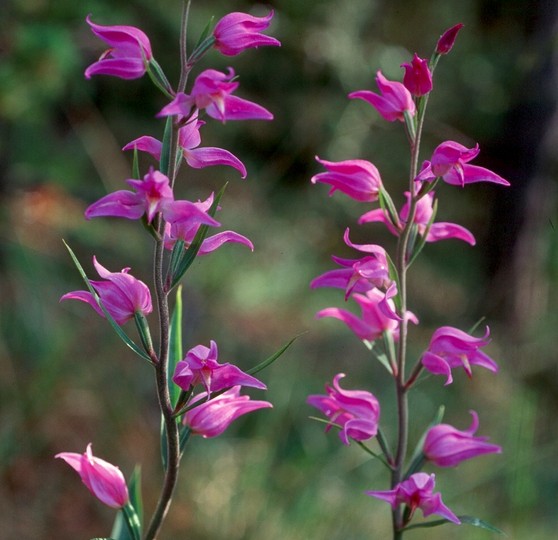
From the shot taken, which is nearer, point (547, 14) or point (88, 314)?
point (88, 314)

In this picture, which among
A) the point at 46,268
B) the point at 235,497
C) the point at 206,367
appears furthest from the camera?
the point at 46,268

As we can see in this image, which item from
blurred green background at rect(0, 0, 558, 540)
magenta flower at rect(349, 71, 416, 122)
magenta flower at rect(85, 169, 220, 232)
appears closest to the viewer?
magenta flower at rect(85, 169, 220, 232)

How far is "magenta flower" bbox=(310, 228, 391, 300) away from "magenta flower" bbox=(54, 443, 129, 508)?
0.18 metres

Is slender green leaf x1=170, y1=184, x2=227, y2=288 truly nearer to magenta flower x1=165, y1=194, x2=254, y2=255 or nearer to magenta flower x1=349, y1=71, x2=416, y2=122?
magenta flower x1=165, y1=194, x2=254, y2=255

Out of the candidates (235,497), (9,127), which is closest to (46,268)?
(9,127)

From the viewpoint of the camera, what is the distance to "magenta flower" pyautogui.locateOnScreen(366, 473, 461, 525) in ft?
1.74

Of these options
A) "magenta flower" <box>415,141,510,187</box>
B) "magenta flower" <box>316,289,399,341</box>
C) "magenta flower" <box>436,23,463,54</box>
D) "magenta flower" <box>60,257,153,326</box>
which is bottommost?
"magenta flower" <box>316,289,399,341</box>

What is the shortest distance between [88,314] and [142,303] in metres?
1.61

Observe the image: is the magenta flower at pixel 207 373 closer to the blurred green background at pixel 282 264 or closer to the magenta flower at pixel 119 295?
the magenta flower at pixel 119 295

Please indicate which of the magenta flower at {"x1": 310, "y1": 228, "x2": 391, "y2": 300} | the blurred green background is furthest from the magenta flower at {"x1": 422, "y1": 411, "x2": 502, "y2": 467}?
the blurred green background

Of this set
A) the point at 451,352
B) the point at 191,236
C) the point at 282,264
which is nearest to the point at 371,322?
the point at 451,352

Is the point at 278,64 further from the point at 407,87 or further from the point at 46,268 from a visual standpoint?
the point at 407,87

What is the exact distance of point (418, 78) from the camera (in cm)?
52

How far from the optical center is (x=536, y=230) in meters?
2.98
